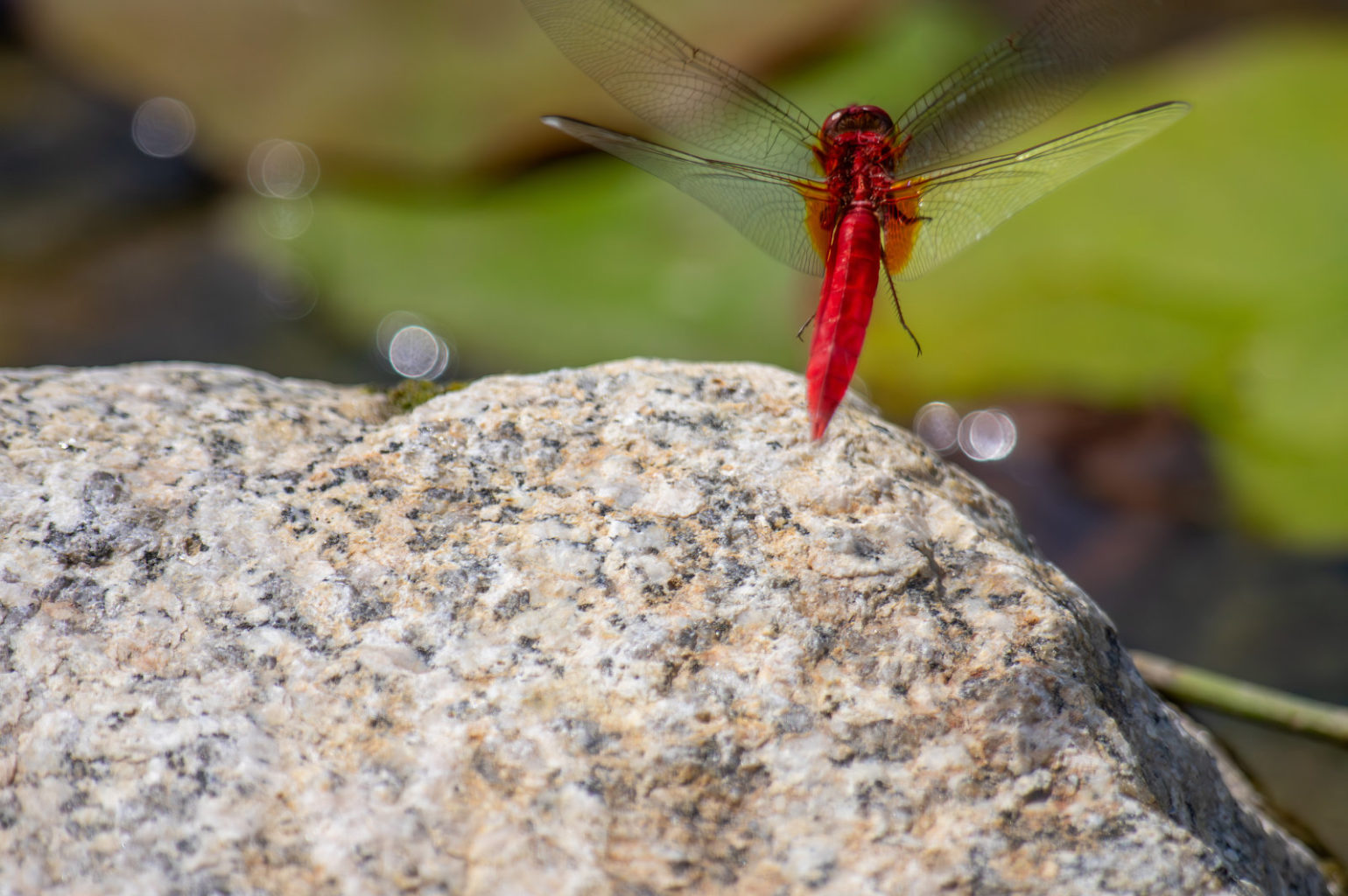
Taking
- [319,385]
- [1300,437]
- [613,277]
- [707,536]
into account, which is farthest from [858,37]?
[707,536]

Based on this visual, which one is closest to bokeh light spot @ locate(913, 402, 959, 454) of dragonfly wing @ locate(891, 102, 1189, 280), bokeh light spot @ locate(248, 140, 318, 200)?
dragonfly wing @ locate(891, 102, 1189, 280)

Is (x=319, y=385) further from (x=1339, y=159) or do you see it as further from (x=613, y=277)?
(x=1339, y=159)

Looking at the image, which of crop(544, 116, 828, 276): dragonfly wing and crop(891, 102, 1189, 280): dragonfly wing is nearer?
crop(891, 102, 1189, 280): dragonfly wing

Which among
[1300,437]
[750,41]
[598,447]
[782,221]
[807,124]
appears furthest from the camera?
[750,41]

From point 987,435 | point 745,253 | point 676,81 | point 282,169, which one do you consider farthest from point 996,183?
point 282,169

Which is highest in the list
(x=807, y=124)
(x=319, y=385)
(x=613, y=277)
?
(x=807, y=124)

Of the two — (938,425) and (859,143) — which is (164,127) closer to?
(938,425)

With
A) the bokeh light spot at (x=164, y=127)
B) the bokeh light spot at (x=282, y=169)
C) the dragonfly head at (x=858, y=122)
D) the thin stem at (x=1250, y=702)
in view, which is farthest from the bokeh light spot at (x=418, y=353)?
the thin stem at (x=1250, y=702)

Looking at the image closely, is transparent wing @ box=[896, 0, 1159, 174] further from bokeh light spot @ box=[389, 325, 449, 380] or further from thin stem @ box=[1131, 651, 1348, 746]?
bokeh light spot @ box=[389, 325, 449, 380]
